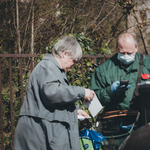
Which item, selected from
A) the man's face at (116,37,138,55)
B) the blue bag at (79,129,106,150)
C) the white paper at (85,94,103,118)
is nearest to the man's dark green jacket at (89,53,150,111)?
the man's face at (116,37,138,55)

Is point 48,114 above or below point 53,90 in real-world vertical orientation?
below

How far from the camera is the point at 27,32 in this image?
5.49 m

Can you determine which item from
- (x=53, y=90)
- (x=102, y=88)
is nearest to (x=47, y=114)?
(x=53, y=90)

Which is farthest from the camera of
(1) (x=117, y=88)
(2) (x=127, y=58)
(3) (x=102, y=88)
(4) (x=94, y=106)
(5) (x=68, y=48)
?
(3) (x=102, y=88)

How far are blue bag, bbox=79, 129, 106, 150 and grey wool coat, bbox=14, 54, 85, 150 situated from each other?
437 millimetres

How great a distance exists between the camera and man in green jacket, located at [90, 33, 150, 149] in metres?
2.66

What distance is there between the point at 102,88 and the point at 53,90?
120cm

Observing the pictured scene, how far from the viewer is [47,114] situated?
6.08ft

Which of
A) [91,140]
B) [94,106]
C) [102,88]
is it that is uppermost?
[102,88]

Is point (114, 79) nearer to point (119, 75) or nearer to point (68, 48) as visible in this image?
point (119, 75)

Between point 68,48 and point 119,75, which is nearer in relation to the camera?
point 68,48

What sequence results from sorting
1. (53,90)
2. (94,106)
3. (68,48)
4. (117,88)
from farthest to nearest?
(117,88) → (94,106) → (68,48) → (53,90)

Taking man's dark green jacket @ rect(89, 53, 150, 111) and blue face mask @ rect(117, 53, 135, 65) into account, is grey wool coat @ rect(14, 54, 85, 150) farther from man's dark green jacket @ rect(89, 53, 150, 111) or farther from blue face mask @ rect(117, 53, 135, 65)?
blue face mask @ rect(117, 53, 135, 65)

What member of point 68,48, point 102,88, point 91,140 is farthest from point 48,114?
point 102,88
